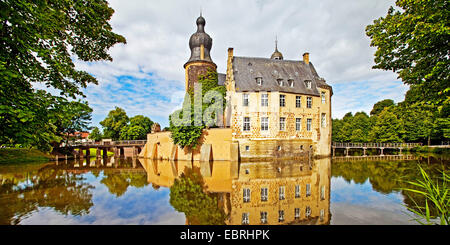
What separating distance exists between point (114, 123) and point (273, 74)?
34903 mm

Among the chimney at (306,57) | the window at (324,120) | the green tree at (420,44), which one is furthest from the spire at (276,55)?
the green tree at (420,44)

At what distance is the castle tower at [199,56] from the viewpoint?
92.6 feet

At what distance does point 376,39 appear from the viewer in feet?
26.1

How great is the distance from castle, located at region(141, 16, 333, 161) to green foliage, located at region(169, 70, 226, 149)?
898 millimetres

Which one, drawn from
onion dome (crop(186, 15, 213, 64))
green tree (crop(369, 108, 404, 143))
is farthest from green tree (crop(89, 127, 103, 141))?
green tree (crop(369, 108, 404, 143))

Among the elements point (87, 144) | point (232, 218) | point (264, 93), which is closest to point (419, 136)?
point (264, 93)

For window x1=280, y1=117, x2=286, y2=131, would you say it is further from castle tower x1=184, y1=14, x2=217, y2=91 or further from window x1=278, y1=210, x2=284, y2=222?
window x1=278, y1=210, x2=284, y2=222

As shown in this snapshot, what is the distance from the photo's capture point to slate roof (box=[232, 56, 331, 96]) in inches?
873

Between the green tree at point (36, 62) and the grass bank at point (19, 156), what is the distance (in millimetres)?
27967

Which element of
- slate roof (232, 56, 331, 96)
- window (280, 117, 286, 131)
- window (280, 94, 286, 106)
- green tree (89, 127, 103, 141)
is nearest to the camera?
window (280, 117, 286, 131)

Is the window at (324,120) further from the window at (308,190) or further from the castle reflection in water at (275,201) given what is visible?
the window at (308,190)

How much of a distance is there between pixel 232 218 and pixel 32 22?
647 centimetres

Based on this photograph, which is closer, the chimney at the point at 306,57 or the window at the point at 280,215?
the window at the point at 280,215

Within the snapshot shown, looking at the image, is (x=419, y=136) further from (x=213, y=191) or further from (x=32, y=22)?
(x=32, y=22)
